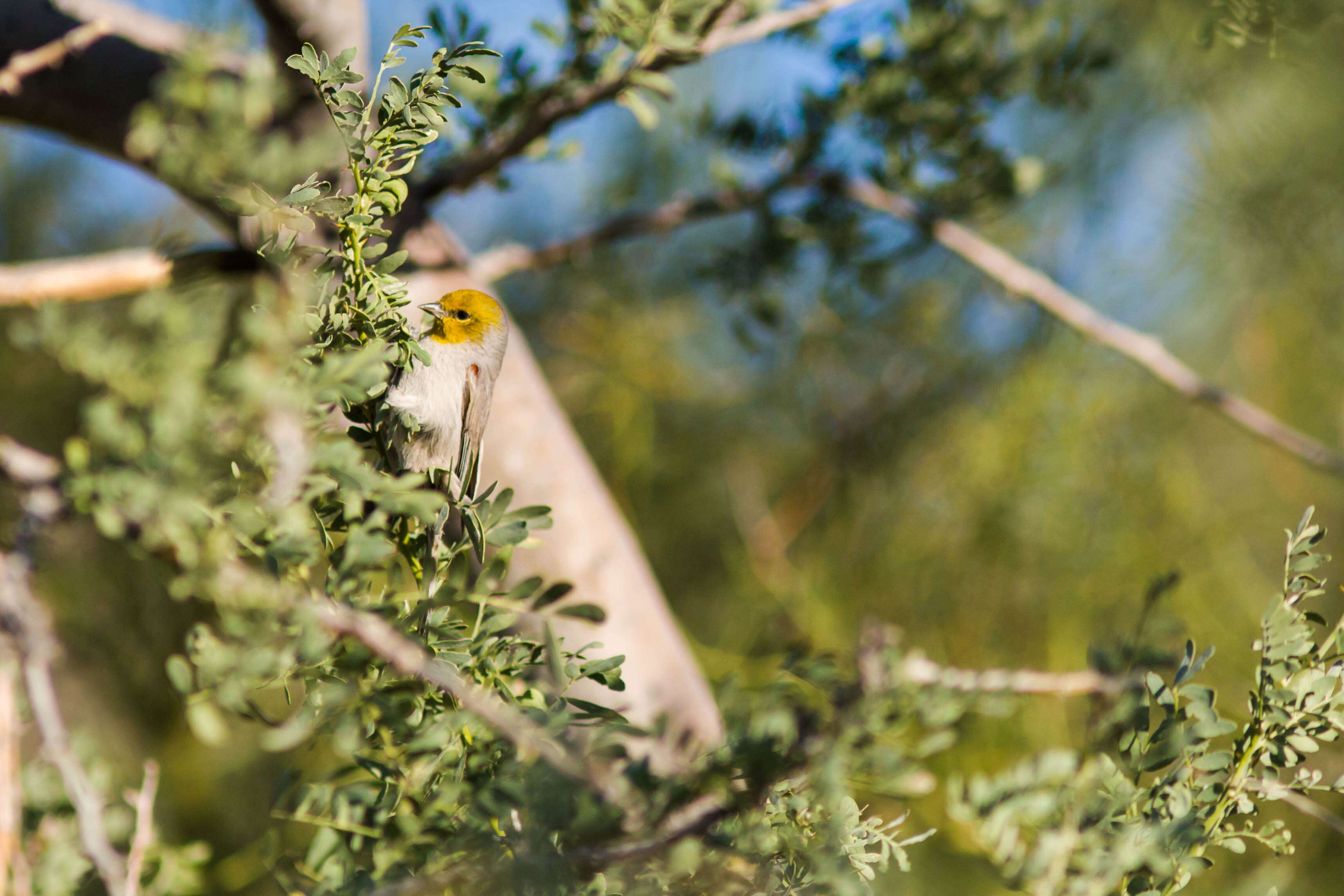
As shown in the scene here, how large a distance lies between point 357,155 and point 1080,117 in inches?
43.2

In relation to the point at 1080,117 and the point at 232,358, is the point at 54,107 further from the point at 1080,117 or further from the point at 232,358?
the point at 1080,117

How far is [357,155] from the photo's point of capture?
0.27 m

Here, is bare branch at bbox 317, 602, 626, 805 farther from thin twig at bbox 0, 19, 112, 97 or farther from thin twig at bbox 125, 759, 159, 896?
thin twig at bbox 0, 19, 112, 97

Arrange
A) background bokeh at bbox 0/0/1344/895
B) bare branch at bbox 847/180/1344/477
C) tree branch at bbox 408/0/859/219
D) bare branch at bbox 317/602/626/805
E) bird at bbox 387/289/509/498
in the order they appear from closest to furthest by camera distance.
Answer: bare branch at bbox 317/602/626/805 → bird at bbox 387/289/509/498 → tree branch at bbox 408/0/859/219 → bare branch at bbox 847/180/1344/477 → background bokeh at bbox 0/0/1344/895

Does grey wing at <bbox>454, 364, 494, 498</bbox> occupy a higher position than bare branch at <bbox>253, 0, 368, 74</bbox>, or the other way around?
bare branch at <bbox>253, 0, 368, 74</bbox>

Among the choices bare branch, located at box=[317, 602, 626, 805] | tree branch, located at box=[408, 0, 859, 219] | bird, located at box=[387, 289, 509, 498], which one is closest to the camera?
bare branch, located at box=[317, 602, 626, 805]

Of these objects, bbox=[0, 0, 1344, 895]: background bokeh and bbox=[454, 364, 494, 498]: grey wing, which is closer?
bbox=[454, 364, 494, 498]: grey wing

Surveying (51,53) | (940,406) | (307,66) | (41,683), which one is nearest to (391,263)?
(307,66)

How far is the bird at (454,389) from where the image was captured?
340mm

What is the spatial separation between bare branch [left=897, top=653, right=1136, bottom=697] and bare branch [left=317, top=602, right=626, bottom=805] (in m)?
0.13

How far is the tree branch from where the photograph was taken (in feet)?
1.51

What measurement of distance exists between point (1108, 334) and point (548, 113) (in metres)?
0.44

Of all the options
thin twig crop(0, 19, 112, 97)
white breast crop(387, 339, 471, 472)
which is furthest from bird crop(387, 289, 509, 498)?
thin twig crop(0, 19, 112, 97)

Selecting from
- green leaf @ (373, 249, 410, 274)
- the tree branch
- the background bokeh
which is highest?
the tree branch
